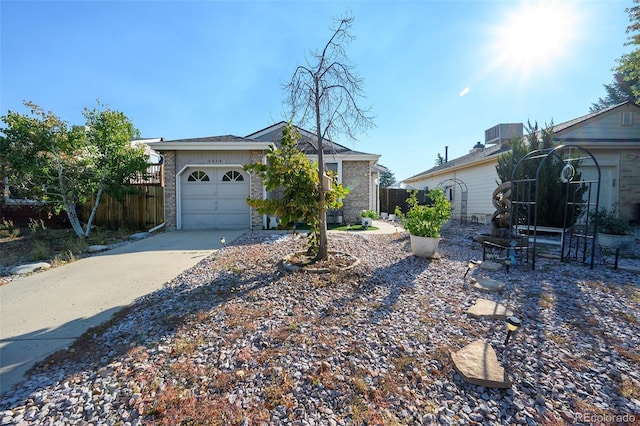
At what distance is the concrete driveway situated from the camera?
2.64m

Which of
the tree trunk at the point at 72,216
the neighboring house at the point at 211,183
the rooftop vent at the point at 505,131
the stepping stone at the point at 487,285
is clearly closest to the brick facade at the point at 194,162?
the neighboring house at the point at 211,183

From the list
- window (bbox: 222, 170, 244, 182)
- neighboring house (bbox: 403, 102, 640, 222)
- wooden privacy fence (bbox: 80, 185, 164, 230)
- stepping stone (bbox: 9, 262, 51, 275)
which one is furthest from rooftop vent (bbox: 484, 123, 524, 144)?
stepping stone (bbox: 9, 262, 51, 275)

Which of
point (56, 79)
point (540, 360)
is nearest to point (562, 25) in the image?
point (540, 360)

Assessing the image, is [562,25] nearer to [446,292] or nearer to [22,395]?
[446,292]

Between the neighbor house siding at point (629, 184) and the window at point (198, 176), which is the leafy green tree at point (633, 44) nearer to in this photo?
the neighbor house siding at point (629, 184)

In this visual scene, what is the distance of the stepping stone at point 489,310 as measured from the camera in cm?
318

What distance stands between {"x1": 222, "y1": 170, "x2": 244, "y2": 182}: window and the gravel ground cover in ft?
22.9

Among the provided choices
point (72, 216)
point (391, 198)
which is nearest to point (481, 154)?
point (391, 198)

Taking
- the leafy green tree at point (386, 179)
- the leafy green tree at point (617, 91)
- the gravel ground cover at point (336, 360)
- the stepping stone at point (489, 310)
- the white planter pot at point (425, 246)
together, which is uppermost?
the leafy green tree at point (617, 91)

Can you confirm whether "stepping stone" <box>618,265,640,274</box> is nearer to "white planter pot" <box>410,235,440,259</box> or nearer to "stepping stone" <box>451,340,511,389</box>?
"white planter pot" <box>410,235,440,259</box>

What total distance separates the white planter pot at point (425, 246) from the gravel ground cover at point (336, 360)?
165 centimetres

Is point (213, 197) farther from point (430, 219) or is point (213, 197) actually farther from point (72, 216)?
point (430, 219)

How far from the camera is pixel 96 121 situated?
8750 mm
